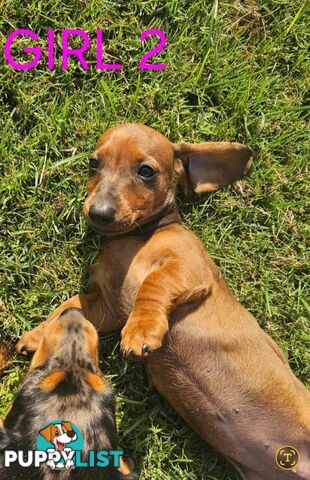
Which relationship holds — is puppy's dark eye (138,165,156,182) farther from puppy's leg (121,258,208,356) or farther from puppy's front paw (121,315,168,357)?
puppy's front paw (121,315,168,357)

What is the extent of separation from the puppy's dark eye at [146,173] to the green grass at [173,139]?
2.66ft

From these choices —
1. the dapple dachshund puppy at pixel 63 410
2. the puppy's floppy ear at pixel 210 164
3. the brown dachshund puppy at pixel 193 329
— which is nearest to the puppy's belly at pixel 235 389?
the brown dachshund puppy at pixel 193 329

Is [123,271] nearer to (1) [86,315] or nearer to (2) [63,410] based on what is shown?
(1) [86,315]

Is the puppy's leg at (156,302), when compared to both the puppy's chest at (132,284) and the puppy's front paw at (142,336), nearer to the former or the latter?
the puppy's front paw at (142,336)

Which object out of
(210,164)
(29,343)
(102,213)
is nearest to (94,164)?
(102,213)

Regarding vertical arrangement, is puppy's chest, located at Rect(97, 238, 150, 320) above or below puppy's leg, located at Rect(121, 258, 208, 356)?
below

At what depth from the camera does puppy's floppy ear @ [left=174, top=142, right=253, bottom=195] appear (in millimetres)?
4402

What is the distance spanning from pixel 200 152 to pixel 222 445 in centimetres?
202

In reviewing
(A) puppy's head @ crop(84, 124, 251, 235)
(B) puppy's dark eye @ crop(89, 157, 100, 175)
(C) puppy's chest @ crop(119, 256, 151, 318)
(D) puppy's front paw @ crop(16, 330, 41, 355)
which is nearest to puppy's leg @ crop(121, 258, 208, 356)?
(C) puppy's chest @ crop(119, 256, 151, 318)

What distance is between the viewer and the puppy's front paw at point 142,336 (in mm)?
3441

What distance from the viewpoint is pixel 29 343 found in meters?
4.27

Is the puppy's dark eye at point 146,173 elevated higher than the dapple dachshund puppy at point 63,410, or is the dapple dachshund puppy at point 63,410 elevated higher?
the puppy's dark eye at point 146,173

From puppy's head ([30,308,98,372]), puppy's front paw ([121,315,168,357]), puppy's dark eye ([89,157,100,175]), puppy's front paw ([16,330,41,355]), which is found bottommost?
puppy's front paw ([16,330,41,355])

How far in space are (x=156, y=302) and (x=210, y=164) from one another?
1315 mm
